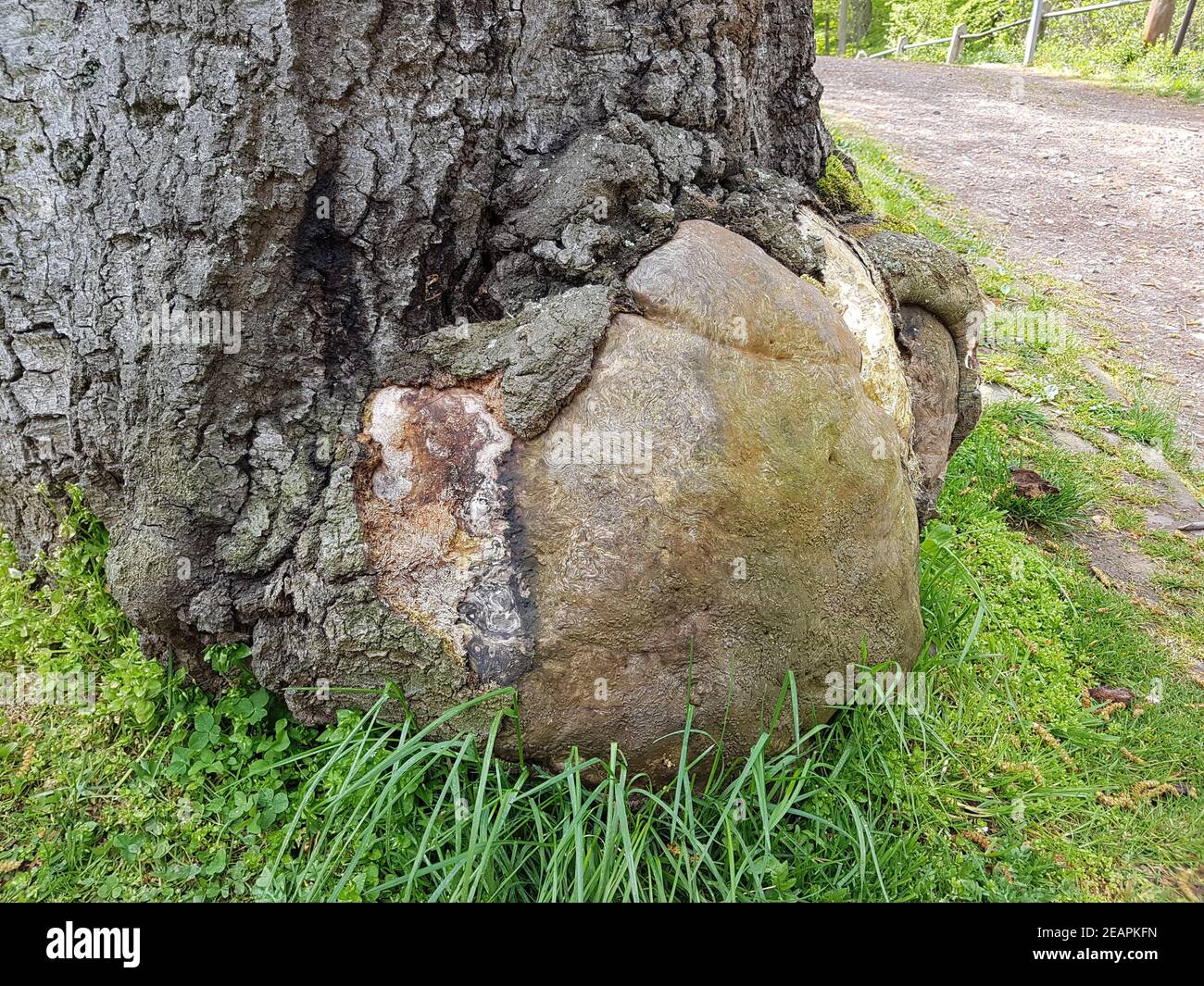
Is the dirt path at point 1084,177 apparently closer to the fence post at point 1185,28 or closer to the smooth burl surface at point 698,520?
the fence post at point 1185,28

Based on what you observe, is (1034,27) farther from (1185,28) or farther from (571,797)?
(571,797)

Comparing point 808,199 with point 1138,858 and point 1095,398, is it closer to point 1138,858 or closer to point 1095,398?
point 1138,858

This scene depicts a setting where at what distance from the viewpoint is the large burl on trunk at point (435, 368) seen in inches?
92.7

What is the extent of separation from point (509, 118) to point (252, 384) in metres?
1.18

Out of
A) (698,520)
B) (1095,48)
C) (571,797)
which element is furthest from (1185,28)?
(571,797)

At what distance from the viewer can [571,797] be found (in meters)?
2.30

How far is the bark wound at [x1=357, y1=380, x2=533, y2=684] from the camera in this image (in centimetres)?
238

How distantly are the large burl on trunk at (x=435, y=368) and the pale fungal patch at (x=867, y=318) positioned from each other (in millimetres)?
276

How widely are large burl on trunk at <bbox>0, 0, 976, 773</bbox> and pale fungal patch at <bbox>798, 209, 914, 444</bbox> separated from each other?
276 mm

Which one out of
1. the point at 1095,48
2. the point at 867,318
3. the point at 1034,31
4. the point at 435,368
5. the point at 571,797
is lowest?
the point at 571,797

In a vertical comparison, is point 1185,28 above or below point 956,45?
below

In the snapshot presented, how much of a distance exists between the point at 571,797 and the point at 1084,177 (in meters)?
10.4

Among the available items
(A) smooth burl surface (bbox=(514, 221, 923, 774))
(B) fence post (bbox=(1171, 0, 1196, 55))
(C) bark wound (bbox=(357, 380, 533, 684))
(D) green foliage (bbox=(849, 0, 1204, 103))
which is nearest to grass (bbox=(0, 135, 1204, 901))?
(A) smooth burl surface (bbox=(514, 221, 923, 774))

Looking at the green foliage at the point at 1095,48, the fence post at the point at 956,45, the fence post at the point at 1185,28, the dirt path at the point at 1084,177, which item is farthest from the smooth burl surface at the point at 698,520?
the fence post at the point at 956,45
